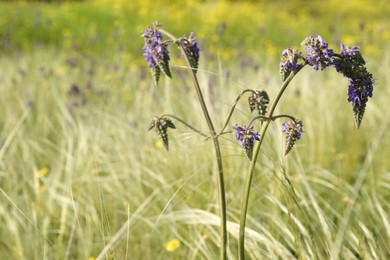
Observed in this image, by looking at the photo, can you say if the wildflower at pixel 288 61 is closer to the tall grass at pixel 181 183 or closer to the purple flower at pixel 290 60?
the purple flower at pixel 290 60

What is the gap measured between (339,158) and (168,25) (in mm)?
5724

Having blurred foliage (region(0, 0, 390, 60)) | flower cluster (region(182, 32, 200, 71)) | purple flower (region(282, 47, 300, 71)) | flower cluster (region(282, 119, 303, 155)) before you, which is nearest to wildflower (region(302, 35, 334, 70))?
purple flower (region(282, 47, 300, 71))

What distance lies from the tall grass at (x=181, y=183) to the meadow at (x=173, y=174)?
10 mm

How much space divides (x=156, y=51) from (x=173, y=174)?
1.48 metres

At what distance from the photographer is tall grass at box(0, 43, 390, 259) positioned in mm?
1866

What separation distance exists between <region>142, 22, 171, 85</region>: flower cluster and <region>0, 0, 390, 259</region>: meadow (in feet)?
0.14

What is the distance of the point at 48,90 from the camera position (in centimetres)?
433

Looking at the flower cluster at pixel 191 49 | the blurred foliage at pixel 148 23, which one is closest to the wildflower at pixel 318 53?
the flower cluster at pixel 191 49

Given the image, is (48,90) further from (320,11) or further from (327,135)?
(320,11)

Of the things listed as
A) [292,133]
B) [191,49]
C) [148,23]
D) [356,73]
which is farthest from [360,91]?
[148,23]

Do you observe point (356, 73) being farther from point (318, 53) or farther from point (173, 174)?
point (173, 174)

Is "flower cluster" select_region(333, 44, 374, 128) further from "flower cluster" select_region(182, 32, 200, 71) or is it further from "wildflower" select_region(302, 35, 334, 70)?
"flower cluster" select_region(182, 32, 200, 71)

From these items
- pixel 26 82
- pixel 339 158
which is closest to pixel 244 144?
pixel 339 158

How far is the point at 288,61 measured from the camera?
109 centimetres
